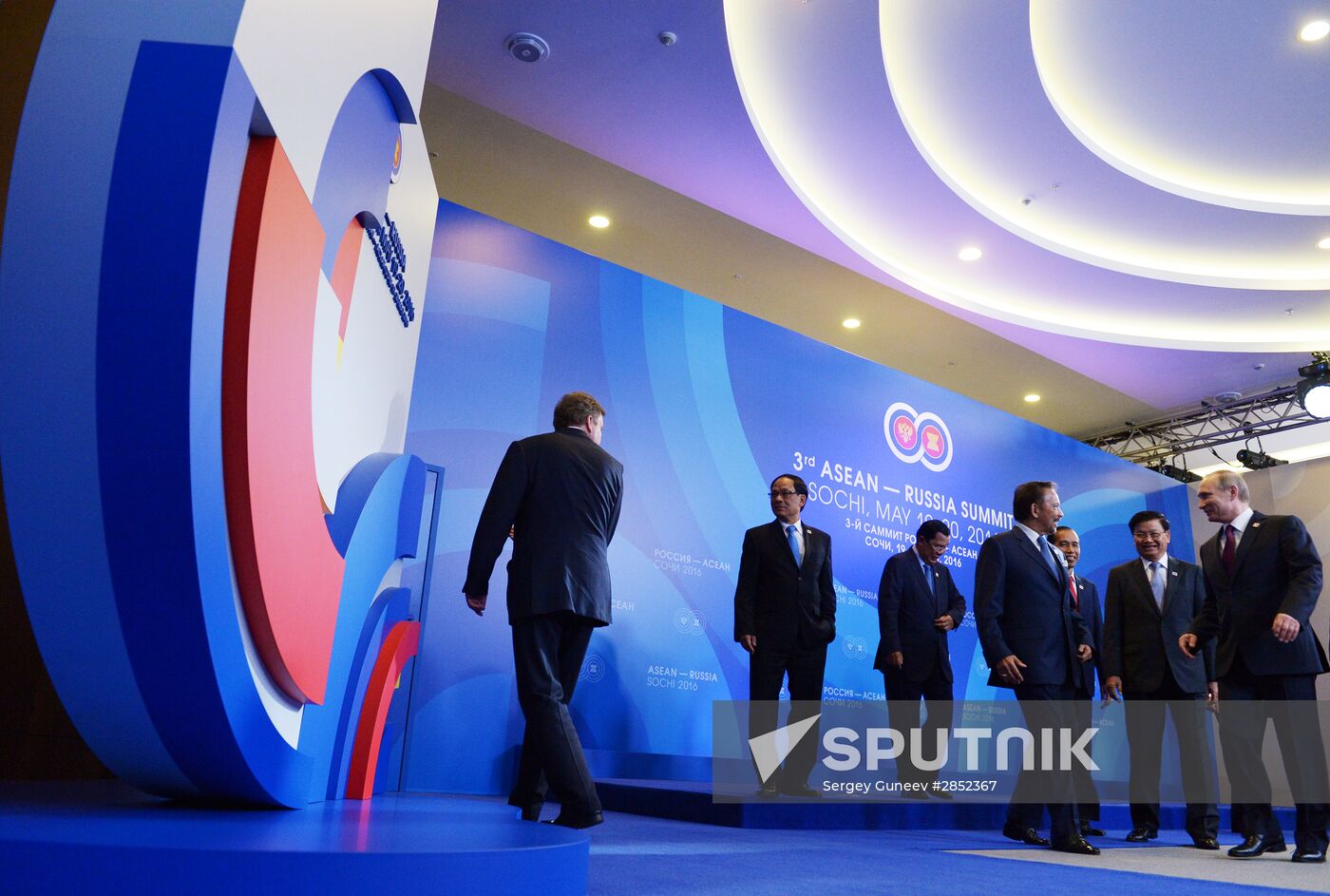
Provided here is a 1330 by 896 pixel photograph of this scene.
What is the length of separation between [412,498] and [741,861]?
154cm

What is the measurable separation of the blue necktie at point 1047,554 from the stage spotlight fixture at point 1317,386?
21.3 ft

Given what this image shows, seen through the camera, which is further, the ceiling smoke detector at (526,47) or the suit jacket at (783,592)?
the ceiling smoke detector at (526,47)

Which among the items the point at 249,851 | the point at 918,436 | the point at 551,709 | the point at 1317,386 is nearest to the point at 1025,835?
the point at 551,709

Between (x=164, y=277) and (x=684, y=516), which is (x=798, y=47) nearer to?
(x=684, y=516)

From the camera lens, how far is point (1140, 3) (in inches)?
224

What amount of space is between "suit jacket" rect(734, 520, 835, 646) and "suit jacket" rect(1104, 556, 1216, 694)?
4.50 ft

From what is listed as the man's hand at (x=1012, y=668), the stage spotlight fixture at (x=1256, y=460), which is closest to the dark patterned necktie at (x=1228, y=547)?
the man's hand at (x=1012, y=668)

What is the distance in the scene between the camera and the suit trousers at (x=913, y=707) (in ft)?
17.6

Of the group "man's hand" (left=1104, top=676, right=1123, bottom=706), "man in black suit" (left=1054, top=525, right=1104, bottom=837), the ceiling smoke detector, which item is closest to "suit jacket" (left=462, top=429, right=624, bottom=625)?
"man in black suit" (left=1054, top=525, right=1104, bottom=837)

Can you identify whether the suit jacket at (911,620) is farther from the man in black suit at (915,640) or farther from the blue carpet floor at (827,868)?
the blue carpet floor at (827,868)

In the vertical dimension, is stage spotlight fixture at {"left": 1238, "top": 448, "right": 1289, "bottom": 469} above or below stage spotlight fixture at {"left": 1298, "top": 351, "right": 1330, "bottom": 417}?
below

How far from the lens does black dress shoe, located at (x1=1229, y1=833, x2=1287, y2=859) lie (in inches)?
142

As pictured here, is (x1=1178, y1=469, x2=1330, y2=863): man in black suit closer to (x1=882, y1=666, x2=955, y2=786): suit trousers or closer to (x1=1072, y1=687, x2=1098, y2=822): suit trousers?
(x1=1072, y1=687, x2=1098, y2=822): suit trousers

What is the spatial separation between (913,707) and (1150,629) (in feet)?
4.74
